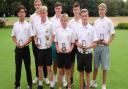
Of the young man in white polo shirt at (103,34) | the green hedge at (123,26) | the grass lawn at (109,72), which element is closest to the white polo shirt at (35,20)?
the young man in white polo shirt at (103,34)

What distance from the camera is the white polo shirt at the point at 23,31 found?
298 inches

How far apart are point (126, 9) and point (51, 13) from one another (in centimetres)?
1448

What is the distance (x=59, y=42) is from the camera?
7.45 metres

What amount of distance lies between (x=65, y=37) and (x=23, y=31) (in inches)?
36.1

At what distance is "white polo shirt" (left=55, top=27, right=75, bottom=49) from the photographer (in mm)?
7398

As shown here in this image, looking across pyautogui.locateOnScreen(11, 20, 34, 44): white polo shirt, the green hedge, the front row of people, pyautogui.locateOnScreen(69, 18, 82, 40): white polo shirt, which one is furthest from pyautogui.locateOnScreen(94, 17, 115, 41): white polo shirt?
the green hedge

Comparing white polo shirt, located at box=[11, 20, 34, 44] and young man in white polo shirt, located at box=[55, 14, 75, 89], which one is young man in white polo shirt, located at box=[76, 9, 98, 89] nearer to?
young man in white polo shirt, located at box=[55, 14, 75, 89]

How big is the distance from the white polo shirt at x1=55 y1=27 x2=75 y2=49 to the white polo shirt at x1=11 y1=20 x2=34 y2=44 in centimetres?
61

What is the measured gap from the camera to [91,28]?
7.27m

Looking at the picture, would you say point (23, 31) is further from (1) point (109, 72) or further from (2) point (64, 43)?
(1) point (109, 72)

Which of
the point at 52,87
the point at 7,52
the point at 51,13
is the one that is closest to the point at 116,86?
the point at 52,87

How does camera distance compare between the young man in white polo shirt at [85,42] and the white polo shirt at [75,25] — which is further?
the white polo shirt at [75,25]

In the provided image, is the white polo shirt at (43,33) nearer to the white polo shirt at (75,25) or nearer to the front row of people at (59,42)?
the front row of people at (59,42)

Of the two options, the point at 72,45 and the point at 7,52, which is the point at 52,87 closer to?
the point at 72,45
